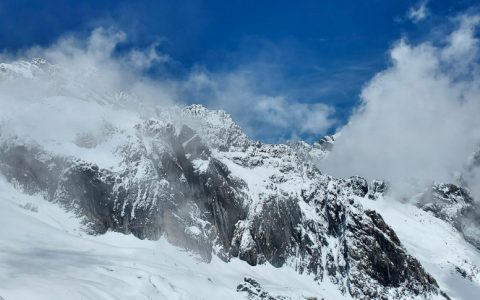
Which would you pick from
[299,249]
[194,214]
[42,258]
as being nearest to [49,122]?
[194,214]

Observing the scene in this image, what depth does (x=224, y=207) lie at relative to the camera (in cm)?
16350

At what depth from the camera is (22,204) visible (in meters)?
130

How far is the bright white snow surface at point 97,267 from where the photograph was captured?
88188 millimetres

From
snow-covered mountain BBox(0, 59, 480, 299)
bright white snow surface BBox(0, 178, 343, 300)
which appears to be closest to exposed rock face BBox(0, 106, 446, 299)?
snow-covered mountain BBox(0, 59, 480, 299)

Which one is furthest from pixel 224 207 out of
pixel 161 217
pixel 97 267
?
pixel 97 267

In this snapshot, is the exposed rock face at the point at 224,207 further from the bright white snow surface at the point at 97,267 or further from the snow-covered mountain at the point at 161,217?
the bright white snow surface at the point at 97,267

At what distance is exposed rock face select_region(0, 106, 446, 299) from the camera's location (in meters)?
140

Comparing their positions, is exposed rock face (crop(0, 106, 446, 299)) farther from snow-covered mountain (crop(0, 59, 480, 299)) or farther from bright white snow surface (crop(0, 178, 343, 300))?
bright white snow surface (crop(0, 178, 343, 300))

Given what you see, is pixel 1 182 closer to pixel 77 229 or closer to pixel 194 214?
pixel 77 229

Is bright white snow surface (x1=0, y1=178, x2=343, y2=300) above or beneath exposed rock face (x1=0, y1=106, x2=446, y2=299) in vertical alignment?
beneath

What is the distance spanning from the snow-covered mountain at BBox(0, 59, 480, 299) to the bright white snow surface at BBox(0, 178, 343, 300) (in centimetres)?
45

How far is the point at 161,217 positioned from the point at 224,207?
23.2 meters

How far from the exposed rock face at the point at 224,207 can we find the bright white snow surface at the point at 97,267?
14.6ft

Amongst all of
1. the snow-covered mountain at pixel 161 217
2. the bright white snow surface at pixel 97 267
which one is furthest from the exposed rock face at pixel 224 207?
the bright white snow surface at pixel 97 267
